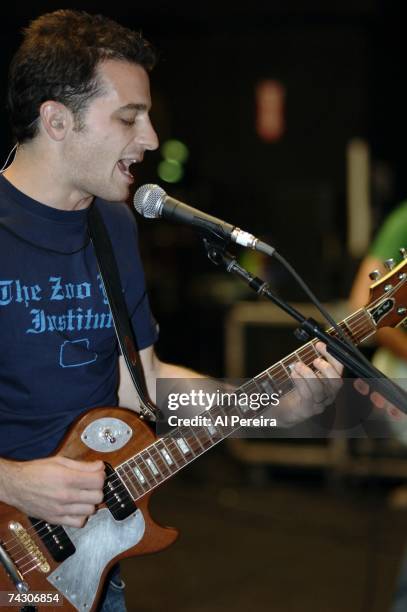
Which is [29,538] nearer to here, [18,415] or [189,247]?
[18,415]

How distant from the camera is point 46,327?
2.01 m

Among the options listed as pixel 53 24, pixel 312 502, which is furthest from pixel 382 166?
pixel 53 24

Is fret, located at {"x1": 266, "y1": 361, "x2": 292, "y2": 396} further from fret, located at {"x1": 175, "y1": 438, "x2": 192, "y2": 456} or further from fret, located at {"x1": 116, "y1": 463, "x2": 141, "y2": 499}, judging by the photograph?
fret, located at {"x1": 116, "y1": 463, "x2": 141, "y2": 499}

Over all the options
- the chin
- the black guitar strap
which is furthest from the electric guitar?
the chin

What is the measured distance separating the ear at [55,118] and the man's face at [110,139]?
0.02 meters

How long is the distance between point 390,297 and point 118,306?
641 mm

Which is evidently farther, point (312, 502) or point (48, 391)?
point (312, 502)

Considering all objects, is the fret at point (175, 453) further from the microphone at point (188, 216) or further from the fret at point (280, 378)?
the microphone at point (188, 216)

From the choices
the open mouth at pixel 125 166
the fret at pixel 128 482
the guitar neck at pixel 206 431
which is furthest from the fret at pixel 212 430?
the open mouth at pixel 125 166

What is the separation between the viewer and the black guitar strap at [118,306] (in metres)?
2.13

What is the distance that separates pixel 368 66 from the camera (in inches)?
331

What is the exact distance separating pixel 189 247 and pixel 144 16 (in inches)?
83.3

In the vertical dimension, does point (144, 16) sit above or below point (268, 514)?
above

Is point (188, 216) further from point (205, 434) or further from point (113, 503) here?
point (113, 503)
